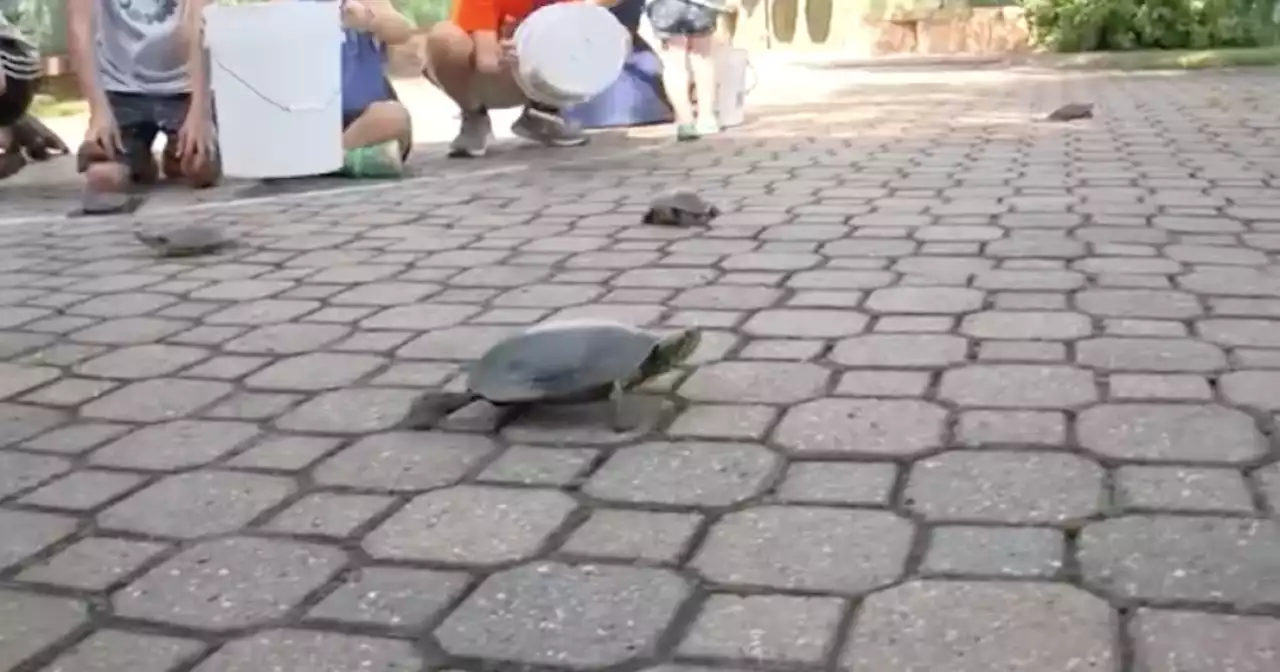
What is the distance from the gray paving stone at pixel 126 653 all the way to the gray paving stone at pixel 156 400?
2.81ft

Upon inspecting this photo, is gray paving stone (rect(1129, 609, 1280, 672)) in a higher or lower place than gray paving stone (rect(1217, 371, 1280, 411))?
lower

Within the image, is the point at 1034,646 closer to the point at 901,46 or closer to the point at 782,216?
the point at 782,216

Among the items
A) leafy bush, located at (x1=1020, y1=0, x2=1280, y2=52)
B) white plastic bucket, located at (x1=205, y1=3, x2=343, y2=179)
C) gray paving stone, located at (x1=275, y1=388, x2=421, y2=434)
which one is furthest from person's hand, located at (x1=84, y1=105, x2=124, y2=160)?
leafy bush, located at (x1=1020, y1=0, x2=1280, y2=52)

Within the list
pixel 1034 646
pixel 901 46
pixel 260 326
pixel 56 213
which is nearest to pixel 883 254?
pixel 260 326

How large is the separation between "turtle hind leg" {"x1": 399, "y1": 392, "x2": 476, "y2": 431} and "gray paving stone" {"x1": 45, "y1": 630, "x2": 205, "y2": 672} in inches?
29.2

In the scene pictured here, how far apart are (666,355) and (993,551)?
2.27ft

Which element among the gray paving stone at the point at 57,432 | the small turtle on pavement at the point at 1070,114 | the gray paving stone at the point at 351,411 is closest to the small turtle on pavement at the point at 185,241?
the gray paving stone at the point at 57,432

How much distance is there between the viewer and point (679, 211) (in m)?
4.00

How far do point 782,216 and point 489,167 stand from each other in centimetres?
182

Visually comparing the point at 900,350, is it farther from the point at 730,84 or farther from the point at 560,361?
the point at 730,84

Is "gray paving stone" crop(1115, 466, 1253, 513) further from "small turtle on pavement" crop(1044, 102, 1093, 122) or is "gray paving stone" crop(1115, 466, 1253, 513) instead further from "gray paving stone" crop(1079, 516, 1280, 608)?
"small turtle on pavement" crop(1044, 102, 1093, 122)

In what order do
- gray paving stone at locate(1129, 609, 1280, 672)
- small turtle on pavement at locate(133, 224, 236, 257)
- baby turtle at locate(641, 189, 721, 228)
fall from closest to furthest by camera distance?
gray paving stone at locate(1129, 609, 1280, 672)
small turtle on pavement at locate(133, 224, 236, 257)
baby turtle at locate(641, 189, 721, 228)

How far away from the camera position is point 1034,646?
4.74 feet

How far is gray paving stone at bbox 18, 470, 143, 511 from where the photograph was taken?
1.99 m
